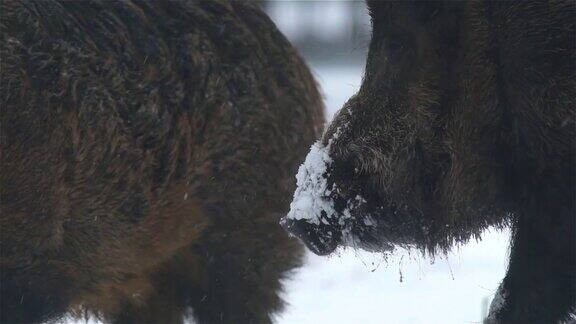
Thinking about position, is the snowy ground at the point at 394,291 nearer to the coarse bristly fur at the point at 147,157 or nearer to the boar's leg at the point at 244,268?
the boar's leg at the point at 244,268

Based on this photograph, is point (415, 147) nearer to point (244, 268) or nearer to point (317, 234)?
point (317, 234)

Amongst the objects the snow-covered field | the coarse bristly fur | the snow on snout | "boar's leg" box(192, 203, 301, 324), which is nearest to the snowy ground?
the snow-covered field

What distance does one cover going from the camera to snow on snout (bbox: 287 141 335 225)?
3.45 meters

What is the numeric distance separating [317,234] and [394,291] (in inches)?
140

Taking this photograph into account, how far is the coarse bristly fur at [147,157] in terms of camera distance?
14.8 ft

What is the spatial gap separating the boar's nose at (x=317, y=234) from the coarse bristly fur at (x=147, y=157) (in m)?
1.45

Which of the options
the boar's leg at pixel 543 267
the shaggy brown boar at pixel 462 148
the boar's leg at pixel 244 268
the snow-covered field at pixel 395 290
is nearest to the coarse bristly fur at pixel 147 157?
the boar's leg at pixel 244 268

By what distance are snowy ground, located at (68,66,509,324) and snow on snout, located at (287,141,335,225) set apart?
150 centimetres

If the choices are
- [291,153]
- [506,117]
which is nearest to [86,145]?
[291,153]

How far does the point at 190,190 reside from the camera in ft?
16.2

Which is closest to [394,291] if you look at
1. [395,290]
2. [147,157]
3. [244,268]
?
[395,290]

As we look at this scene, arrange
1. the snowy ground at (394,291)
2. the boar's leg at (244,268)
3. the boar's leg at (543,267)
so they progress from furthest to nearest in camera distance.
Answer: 1. the snowy ground at (394,291)
2. the boar's leg at (244,268)
3. the boar's leg at (543,267)

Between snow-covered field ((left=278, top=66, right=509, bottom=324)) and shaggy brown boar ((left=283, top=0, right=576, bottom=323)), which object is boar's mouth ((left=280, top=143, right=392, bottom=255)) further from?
snow-covered field ((left=278, top=66, right=509, bottom=324))

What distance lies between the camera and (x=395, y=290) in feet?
22.8
